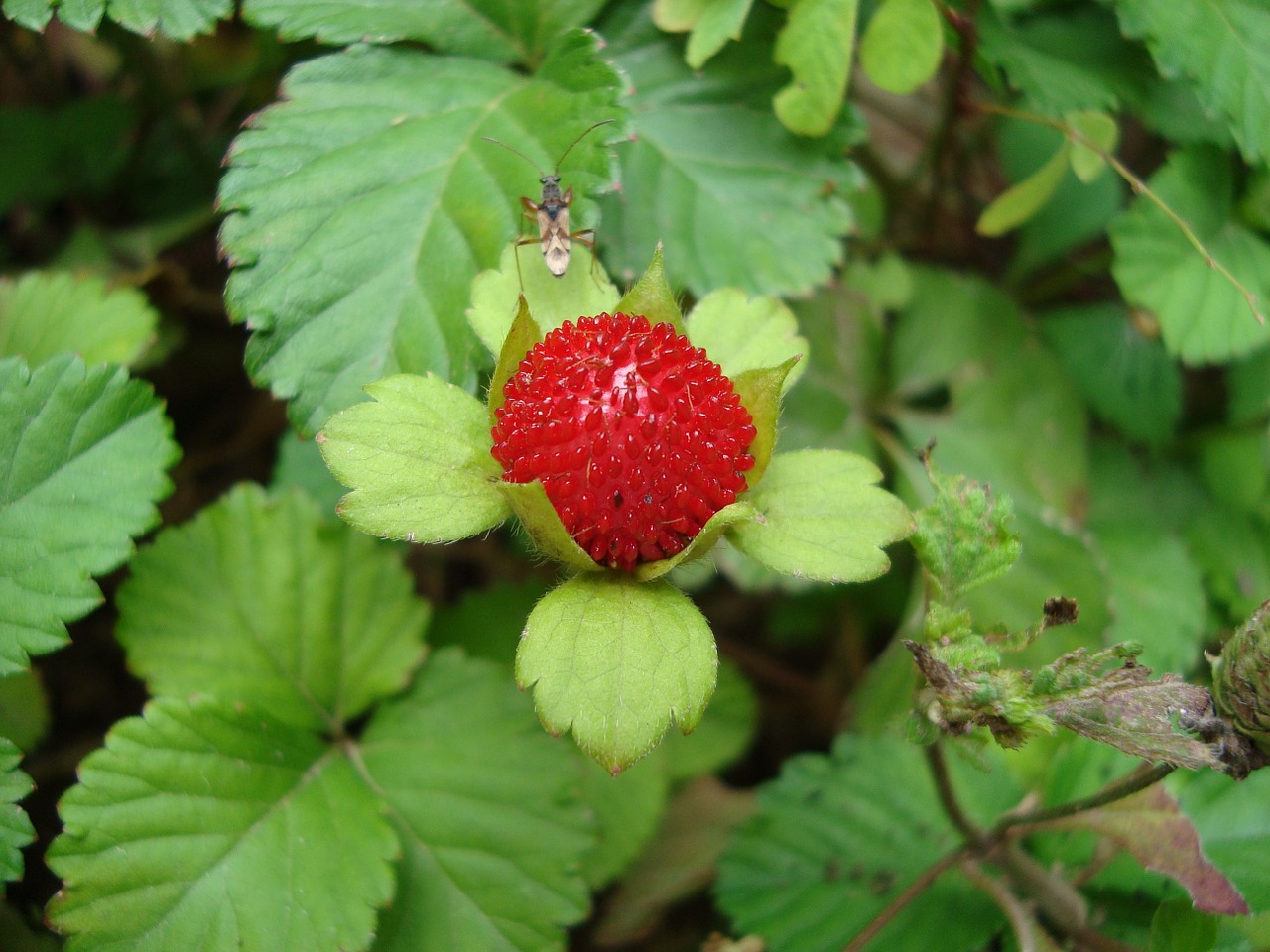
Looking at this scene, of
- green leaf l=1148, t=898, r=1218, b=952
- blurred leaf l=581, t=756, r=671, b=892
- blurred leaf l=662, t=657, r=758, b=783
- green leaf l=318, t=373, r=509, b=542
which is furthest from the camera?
blurred leaf l=662, t=657, r=758, b=783

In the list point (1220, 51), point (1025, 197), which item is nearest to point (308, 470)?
point (1025, 197)

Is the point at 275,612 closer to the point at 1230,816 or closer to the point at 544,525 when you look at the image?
the point at 544,525

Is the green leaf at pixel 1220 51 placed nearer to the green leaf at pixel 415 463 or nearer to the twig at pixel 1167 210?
the twig at pixel 1167 210

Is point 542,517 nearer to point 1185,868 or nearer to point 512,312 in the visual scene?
point 512,312

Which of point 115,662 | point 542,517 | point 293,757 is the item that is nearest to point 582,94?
point 542,517

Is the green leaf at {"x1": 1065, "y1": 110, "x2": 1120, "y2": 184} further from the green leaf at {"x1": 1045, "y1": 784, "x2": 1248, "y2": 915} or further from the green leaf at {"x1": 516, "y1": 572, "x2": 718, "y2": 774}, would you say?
the green leaf at {"x1": 516, "y1": 572, "x2": 718, "y2": 774}

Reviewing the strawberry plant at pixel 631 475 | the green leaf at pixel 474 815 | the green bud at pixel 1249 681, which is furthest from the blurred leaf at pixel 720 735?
the green bud at pixel 1249 681

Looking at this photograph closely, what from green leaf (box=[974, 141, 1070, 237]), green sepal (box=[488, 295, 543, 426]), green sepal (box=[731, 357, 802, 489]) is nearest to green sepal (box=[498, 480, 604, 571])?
green sepal (box=[488, 295, 543, 426])
